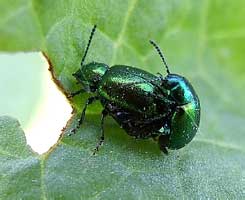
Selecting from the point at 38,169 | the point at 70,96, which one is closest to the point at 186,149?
the point at 70,96

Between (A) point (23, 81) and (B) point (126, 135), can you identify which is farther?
(A) point (23, 81)

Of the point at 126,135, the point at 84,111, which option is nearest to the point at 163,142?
the point at 126,135

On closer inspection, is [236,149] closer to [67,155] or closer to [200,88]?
[200,88]

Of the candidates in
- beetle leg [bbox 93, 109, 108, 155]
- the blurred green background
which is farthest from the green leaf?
the blurred green background

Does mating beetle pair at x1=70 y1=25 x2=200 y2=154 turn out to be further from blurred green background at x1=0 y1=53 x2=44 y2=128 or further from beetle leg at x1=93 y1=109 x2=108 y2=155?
blurred green background at x1=0 y1=53 x2=44 y2=128

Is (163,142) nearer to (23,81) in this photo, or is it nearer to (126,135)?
(126,135)

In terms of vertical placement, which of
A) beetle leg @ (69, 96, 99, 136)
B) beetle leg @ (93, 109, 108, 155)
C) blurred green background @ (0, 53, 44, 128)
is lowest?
blurred green background @ (0, 53, 44, 128)
